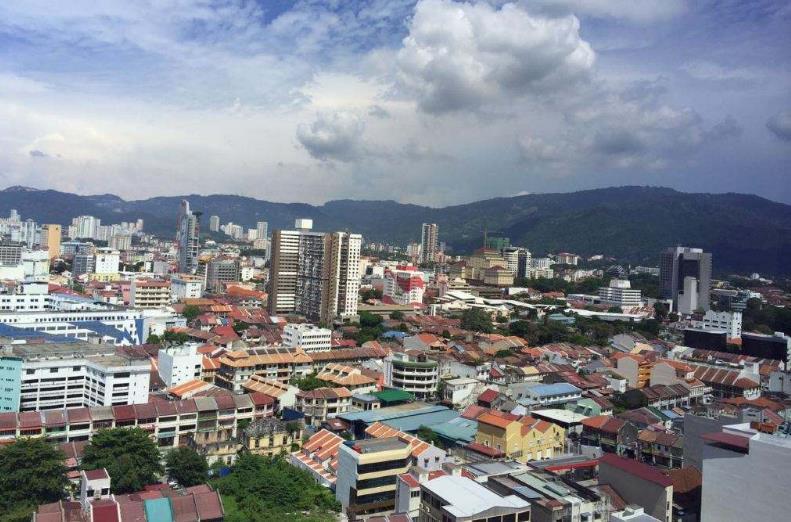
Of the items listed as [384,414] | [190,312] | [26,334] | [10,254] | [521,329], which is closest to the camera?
[384,414]

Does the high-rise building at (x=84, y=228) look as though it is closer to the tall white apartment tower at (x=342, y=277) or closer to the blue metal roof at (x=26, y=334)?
the tall white apartment tower at (x=342, y=277)

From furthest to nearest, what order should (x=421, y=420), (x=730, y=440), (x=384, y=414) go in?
(x=384, y=414) → (x=421, y=420) → (x=730, y=440)

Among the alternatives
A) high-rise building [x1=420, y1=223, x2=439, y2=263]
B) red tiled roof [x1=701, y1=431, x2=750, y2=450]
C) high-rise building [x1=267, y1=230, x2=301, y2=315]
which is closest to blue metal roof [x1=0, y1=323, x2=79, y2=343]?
high-rise building [x1=267, y1=230, x2=301, y2=315]

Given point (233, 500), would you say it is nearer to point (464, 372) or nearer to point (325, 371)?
point (325, 371)

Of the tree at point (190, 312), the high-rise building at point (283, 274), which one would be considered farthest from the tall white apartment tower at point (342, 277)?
the tree at point (190, 312)

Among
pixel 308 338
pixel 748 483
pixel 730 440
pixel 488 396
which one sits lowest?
pixel 488 396

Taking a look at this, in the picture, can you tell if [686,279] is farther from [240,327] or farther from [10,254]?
[10,254]

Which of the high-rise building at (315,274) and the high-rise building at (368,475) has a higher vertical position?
the high-rise building at (315,274)

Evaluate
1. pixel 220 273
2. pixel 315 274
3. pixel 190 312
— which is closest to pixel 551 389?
pixel 315 274
